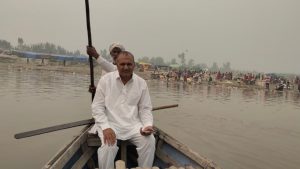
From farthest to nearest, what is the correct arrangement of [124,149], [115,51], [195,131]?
[195,131] < [115,51] < [124,149]

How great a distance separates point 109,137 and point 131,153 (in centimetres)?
96

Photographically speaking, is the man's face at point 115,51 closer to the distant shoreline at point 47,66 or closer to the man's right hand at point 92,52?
the man's right hand at point 92,52

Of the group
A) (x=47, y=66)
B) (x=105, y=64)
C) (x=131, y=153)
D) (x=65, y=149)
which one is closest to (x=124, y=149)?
(x=131, y=153)

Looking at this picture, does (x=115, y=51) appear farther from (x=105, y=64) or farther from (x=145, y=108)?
(x=145, y=108)

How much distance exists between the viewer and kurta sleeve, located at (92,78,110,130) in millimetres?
3662

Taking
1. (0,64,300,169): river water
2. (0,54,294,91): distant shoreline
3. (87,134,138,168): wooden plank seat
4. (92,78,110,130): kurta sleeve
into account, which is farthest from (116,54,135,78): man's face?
(0,54,294,91): distant shoreline

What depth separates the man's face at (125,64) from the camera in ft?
11.9

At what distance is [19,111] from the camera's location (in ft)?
39.1

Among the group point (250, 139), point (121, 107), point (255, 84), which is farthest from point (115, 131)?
point (255, 84)

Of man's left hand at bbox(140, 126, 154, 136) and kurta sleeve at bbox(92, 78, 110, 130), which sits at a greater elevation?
kurta sleeve at bbox(92, 78, 110, 130)

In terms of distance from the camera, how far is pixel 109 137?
3.55 metres

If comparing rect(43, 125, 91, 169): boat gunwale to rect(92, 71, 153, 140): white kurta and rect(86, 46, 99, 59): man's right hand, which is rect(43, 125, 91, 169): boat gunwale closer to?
rect(92, 71, 153, 140): white kurta

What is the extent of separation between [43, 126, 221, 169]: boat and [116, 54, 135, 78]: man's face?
0.83m

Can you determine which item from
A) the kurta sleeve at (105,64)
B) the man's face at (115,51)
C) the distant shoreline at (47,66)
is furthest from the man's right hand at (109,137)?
the distant shoreline at (47,66)
